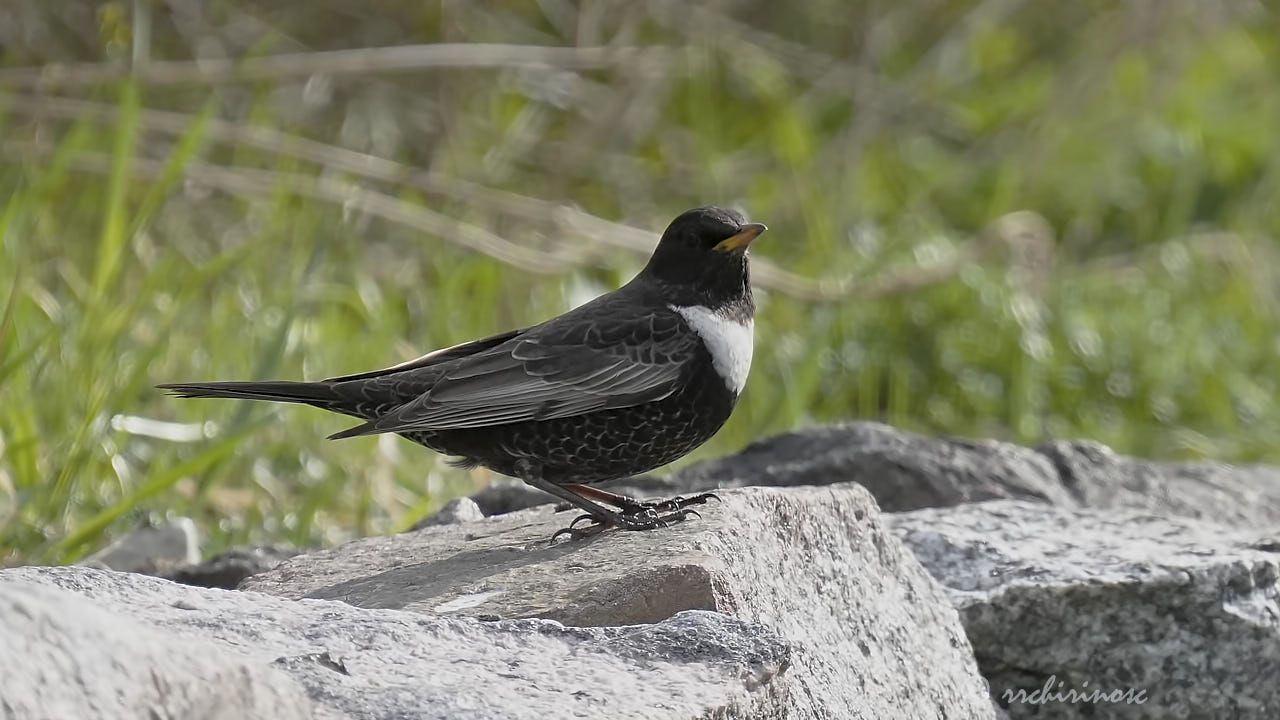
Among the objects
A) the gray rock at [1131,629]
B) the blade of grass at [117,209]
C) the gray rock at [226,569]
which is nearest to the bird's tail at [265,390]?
the gray rock at [226,569]

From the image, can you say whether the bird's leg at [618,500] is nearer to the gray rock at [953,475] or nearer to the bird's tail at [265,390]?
the gray rock at [953,475]

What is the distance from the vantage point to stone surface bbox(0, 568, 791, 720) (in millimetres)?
1771

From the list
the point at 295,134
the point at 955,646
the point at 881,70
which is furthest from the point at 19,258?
the point at 881,70

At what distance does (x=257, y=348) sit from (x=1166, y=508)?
10.1 feet

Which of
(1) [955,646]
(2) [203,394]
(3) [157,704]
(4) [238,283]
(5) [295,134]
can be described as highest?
(5) [295,134]

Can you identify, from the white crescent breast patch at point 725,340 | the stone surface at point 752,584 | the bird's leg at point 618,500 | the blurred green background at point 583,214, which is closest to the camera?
the stone surface at point 752,584

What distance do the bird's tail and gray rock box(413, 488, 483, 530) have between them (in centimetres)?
41

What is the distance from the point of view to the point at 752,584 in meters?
2.86

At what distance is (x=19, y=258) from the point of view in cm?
534

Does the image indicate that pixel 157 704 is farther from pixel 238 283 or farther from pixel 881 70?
pixel 881 70

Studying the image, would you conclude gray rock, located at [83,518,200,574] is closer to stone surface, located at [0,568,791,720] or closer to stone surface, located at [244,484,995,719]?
stone surface, located at [244,484,995,719]

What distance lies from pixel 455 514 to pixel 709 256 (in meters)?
0.92

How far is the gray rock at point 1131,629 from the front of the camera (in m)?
3.41

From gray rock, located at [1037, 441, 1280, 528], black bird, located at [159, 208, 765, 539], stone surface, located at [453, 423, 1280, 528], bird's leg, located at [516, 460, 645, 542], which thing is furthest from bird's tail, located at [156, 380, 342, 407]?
gray rock, located at [1037, 441, 1280, 528]
